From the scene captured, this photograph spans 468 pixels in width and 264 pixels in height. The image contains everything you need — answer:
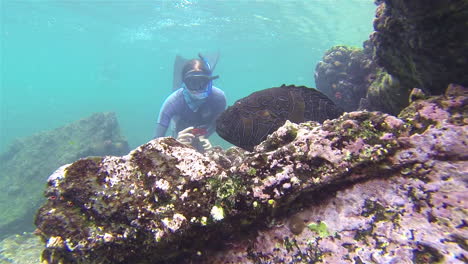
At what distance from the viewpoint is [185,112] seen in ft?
26.0

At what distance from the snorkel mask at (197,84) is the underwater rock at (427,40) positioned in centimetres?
531

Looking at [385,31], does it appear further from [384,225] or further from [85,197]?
[85,197]

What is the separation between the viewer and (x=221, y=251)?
1411 millimetres

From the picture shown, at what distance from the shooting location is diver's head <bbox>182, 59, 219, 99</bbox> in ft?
24.0

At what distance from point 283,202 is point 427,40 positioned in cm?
188

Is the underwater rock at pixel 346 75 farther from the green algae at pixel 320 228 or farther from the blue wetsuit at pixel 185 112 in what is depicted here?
the green algae at pixel 320 228

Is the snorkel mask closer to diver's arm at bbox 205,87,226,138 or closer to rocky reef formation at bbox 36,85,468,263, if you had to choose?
diver's arm at bbox 205,87,226,138

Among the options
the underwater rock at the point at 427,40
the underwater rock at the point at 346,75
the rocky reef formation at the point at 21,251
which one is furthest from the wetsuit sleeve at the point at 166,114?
the underwater rock at the point at 427,40

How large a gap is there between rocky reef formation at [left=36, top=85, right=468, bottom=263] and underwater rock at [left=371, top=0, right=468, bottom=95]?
0.71 m

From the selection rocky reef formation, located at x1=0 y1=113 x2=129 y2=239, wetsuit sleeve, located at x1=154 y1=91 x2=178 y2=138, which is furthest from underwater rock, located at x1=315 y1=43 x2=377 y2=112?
rocky reef formation, located at x1=0 y1=113 x2=129 y2=239

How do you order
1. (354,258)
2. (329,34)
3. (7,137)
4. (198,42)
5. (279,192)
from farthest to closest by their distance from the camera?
(198,42)
(329,34)
(7,137)
(279,192)
(354,258)

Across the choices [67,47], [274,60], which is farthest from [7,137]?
[274,60]

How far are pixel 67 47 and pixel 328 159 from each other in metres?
74.2

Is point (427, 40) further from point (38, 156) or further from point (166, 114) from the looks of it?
point (38, 156)
